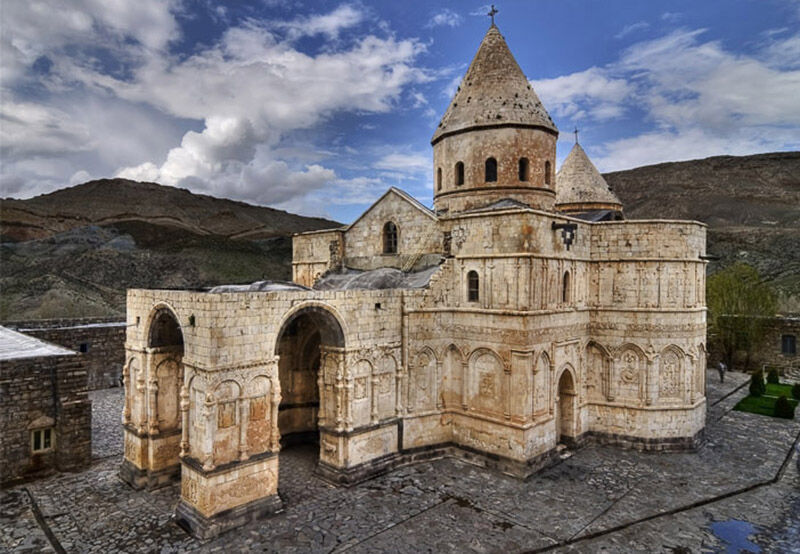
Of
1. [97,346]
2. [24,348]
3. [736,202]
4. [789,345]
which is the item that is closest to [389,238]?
→ [24,348]

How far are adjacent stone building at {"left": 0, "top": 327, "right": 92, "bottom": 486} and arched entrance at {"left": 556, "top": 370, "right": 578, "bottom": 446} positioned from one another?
47.6ft

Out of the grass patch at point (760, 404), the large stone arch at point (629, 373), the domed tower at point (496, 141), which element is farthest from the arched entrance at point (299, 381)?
the grass patch at point (760, 404)

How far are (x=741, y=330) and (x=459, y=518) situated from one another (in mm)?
26198

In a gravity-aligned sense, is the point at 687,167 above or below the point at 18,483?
above

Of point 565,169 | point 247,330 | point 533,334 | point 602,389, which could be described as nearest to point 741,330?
point 565,169

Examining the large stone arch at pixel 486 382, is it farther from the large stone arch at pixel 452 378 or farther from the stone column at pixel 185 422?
the stone column at pixel 185 422

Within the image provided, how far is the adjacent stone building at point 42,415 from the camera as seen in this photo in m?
13.1

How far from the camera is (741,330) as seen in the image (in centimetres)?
2891

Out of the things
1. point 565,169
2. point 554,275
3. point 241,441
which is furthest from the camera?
point 565,169

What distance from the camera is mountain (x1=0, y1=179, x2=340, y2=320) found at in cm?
4231

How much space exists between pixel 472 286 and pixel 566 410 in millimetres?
5351

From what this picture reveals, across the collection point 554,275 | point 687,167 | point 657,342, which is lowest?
point 657,342

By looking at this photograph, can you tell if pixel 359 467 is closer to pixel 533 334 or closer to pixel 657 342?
pixel 533 334

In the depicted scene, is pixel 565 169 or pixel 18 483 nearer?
pixel 18 483
